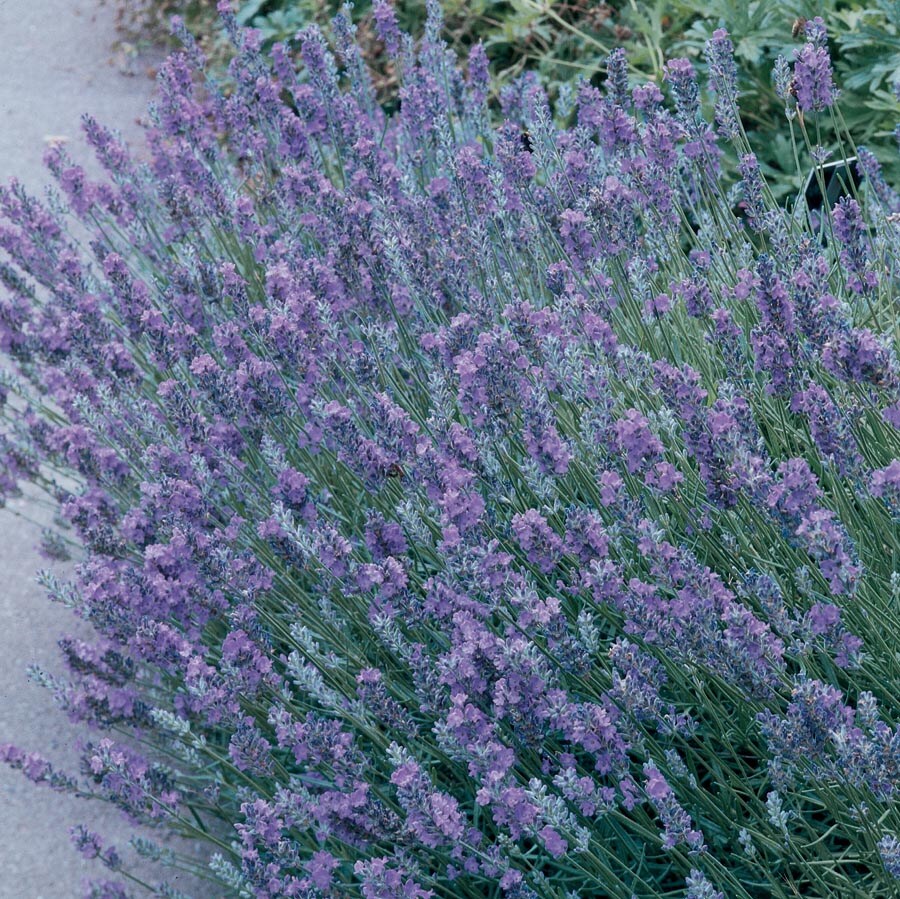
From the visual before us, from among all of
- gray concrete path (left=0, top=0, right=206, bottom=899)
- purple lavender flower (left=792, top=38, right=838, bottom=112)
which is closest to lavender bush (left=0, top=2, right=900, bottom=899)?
purple lavender flower (left=792, top=38, right=838, bottom=112)

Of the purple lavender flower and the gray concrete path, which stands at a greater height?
the purple lavender flower

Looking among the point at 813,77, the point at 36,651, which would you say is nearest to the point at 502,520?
the point at 813,77

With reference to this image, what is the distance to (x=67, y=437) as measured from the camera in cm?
269

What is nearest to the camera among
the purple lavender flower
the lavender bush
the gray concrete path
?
the lavender bush

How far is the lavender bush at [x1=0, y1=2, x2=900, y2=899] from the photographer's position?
170 cm

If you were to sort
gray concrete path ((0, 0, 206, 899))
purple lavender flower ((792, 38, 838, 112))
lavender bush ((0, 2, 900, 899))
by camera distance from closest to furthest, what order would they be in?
lavender bush ((0, 2, 900, 899)), purple lavender flower ((792, 38, 838, 112)), gray concrete path ((0, 0, 206, 899))

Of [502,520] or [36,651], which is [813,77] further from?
[36,651]

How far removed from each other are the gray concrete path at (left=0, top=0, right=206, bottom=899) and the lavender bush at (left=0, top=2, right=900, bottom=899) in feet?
0.44

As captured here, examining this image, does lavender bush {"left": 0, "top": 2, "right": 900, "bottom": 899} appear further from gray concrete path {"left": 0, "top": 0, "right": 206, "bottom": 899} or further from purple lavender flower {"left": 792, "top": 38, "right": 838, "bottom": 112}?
gray concrete path {"left": 0, "top": 0, "right": 206, "bottom": 899}

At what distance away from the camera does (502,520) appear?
2336mm

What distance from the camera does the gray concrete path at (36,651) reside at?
2908mm

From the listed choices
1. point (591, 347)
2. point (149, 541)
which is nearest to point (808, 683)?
point (591, 347)

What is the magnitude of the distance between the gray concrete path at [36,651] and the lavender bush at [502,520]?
0.13 m

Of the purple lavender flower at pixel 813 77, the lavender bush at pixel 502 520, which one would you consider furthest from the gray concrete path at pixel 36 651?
the purple lavender flower at pixel 813 77
